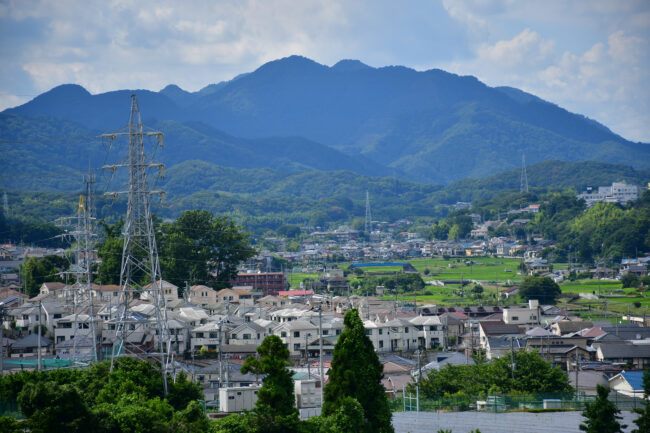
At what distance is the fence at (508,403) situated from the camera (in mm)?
22000

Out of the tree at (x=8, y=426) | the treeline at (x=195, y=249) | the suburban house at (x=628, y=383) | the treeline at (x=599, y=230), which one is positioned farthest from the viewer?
the treeline at (x=599, y=230)

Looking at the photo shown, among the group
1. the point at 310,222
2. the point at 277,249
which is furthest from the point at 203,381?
the point at 310,222

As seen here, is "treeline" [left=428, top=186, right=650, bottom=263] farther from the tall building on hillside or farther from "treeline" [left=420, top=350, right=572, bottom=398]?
"treeline" [left=420, top=350, right=572, bottom=398]

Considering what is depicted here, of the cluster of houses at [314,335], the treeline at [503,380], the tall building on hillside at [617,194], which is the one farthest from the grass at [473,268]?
the treeline at [503,380]

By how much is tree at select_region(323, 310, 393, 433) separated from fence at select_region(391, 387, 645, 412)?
12.7 feet

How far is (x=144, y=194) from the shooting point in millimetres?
22562

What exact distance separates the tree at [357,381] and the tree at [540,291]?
39.4 meters

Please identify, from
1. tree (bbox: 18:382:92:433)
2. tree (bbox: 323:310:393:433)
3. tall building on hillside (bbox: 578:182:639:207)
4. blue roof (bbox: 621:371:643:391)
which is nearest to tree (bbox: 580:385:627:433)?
tree (bbox: 323:310:393:433)

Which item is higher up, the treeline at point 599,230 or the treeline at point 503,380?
the treeline at point 599,230

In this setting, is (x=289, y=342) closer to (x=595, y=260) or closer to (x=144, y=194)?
(x=144, y=194)

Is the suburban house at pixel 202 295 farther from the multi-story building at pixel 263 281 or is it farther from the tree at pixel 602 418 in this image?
the tree at pixel 602 418

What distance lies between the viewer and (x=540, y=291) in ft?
188

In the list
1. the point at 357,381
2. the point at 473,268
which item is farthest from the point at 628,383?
the point at 473,268

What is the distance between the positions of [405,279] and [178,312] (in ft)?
101
